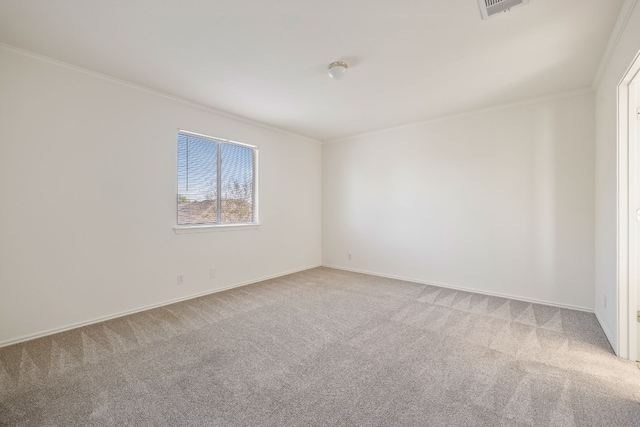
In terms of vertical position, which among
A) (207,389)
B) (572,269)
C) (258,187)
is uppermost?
(258,187)

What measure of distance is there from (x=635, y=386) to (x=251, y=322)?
10.1ft

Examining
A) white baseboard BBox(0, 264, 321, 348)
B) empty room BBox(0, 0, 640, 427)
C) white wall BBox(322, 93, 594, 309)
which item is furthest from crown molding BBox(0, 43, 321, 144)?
white baseboard BBox(0, 264, 321, 348)

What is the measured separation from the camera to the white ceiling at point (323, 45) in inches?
77.2

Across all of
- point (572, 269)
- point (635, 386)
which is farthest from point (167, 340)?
point (572, 269)

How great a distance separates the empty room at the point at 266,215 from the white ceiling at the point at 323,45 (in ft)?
0.08

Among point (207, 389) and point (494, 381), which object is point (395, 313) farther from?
point (207, 389)

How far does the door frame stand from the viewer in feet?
Answer: 7.10

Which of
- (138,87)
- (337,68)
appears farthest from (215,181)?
(337,68)

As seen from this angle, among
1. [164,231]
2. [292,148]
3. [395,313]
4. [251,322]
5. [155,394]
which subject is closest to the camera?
[155,394]

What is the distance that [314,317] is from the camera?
3.10m

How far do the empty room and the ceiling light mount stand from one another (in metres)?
0.02

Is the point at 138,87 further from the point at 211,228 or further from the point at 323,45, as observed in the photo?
the point at 323,45

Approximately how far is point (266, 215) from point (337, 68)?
9.05 ft

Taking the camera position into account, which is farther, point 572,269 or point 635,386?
point 572,269
